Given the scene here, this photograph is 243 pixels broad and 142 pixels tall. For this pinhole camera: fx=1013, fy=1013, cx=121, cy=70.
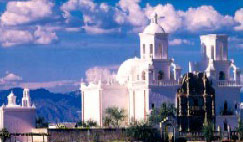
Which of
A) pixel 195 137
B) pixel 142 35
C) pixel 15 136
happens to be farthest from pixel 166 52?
pixel 15 136

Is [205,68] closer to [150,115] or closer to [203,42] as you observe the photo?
[203,42]

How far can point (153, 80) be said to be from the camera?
371ft

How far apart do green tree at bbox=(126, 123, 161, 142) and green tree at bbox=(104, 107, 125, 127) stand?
4.55 meters

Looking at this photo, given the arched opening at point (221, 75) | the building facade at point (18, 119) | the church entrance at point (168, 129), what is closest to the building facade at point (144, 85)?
the church entrance at point (168, 129)

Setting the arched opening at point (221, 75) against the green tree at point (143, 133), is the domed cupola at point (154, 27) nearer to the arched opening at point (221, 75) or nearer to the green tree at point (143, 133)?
the arched opening at point (221, 75)

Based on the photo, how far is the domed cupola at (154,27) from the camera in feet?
378

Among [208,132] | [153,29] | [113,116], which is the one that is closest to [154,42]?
[153,29]

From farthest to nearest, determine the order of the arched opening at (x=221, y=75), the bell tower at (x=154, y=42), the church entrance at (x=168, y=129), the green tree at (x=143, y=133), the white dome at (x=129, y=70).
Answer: the arched opening at (x=221, y=75) < the white dome at (x=129, y=70) < the bell tower at (x=154, y=42) < the church entrance at (x=168, y=129) < the green tree at (x=143, y=133)

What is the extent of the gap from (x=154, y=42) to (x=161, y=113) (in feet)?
29.2

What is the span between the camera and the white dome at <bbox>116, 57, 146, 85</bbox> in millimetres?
116000

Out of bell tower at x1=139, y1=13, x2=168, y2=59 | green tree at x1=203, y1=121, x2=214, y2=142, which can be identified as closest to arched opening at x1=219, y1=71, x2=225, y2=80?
bell tower at x1=139, y1=13, x2=168, y2=59

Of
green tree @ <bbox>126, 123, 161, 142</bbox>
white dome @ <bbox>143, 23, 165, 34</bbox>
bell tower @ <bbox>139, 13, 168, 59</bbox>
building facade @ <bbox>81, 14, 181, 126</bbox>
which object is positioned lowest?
green tree @ <bbox>126, 123, 161, 142</bbox>

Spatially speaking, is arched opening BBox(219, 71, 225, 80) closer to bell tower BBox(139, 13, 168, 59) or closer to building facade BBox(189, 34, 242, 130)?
building facade BBox(189, 34, 242, 130)

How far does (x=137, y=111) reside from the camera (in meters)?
114
